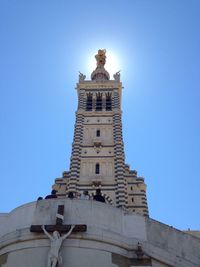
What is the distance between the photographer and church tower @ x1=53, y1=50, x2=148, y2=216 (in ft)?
111

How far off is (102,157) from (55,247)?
2620 cm

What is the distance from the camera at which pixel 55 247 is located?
1076 cm

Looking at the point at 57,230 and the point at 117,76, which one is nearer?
the point at 57,230

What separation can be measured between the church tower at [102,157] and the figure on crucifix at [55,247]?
2103 cm

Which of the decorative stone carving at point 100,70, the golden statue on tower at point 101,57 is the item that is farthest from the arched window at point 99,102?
the golden statue on tower at point 101,57

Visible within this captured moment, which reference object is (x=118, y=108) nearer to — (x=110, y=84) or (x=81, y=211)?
(x=110, y=84)

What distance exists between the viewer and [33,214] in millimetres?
11891

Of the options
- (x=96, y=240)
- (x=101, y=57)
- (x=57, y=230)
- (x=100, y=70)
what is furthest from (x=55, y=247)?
(x=101, y=57)

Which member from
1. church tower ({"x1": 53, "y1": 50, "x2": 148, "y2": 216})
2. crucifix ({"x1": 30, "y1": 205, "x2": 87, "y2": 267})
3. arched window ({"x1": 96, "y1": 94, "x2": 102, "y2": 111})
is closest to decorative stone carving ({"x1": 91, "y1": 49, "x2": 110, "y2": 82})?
arched window ({"x1": 96, "y1": 94, "x2": 102, "y2": 111})

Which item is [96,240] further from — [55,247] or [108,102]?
[108,102]

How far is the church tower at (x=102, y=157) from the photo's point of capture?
111 feet

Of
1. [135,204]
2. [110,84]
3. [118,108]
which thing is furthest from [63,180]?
[110,84]

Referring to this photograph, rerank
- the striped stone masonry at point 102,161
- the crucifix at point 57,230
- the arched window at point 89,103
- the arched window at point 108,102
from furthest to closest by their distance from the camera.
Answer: the arched window at point 108,102
the arched window at point 89,103
the striped stone masonry at point 102,161
the crucifix at point 57,230

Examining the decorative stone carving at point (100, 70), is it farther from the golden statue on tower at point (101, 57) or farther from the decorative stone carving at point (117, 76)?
the decorative stone carving at point (117, 76)
